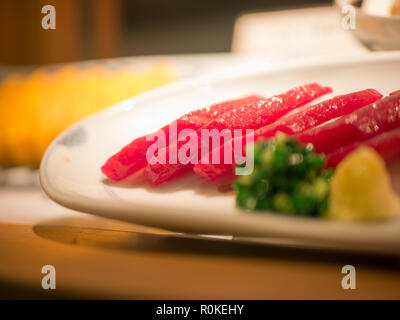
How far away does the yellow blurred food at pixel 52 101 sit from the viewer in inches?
61.6

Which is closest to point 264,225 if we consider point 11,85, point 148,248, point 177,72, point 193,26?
point 148,248

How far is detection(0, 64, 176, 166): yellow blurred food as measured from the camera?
61.6 inches

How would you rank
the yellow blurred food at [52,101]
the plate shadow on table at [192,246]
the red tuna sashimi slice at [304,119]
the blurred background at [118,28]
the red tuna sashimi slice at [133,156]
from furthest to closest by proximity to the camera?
1. the blurred background at [118,28]
2. the yellow blurred food at [52,101]
3. the red tuna sashimi slice at [133,156]
4. the red tuna sashimi slice at [304,119]
5. the plate shadow on table at [192,246]

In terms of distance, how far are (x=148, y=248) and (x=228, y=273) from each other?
0.19 metres

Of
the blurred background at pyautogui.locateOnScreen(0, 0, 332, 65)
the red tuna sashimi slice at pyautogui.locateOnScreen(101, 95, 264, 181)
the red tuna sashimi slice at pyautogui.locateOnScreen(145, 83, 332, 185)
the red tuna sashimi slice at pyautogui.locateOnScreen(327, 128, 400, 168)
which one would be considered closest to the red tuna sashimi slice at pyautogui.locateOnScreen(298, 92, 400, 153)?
the red tuna sashimi slice at pyautogui.locateOnScreen(327, 128, 400, 168)

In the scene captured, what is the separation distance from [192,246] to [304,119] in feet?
1.18

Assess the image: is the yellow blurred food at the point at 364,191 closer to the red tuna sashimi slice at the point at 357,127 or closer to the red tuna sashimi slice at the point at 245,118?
the red tuna sashimi slice at the point at 357,127

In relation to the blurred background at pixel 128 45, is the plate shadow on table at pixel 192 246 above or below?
below

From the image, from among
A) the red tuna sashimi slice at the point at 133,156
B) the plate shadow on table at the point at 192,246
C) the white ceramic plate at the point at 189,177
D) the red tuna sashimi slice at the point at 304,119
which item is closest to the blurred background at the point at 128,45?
the white ceramic plate at the point at 189,177

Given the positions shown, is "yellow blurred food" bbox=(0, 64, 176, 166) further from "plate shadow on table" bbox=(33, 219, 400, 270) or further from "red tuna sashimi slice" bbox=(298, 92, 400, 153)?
"red tuna sashimi slice" bbox=(298, 92, 400, 153)

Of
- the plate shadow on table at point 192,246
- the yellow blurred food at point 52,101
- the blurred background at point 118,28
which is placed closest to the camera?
the plate shadow on table at point 192,246

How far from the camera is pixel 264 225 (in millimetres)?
647

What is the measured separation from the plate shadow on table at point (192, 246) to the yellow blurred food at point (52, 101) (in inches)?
26.9

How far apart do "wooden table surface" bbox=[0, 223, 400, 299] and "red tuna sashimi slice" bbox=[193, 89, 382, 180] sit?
0.15 metres
